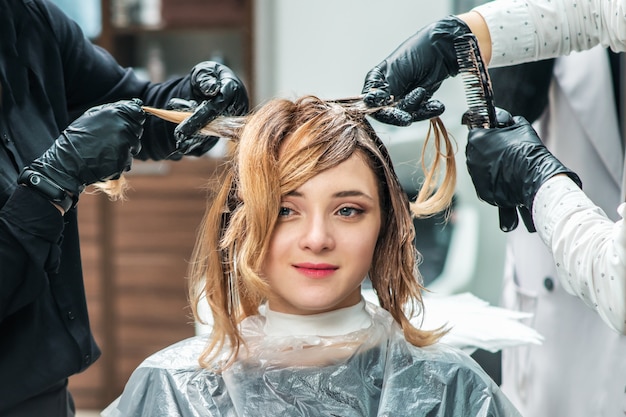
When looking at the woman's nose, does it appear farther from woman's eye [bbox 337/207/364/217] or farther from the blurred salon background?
the blurred salon background

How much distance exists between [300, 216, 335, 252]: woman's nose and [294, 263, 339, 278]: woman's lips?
0.11 ft

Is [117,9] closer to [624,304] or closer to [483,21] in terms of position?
[483,21]

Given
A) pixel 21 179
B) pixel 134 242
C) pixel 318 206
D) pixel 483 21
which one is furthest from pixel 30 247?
pixel 134 242

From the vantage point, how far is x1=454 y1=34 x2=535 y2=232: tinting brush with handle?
1.42 m

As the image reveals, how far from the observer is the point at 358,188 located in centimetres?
143

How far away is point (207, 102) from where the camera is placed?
1.46 m

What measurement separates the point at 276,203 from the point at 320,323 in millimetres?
242

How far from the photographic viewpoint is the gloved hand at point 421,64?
1.49 metres


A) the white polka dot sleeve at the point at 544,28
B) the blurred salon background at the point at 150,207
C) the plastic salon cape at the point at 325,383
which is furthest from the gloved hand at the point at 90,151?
the blurred salon background at the point at 150,207

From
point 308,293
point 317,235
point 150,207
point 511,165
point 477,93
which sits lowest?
point 150,207

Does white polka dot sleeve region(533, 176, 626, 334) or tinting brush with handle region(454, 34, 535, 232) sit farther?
tinting brush with handle region(454, 34, 535, 232)

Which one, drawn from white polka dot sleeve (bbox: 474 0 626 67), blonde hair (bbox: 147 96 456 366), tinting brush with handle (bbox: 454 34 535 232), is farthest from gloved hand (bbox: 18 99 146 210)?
white polka dot sleeve (bbox: 474 0 626 67)

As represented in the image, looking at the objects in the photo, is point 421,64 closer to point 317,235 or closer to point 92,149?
point 317,235

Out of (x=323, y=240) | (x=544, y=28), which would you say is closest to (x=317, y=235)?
(x=323, y=240)
